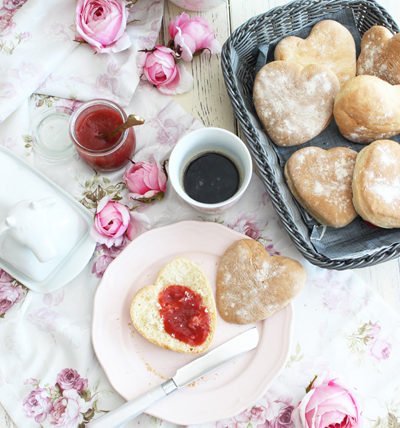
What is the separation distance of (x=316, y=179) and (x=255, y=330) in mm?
339

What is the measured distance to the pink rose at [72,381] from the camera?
1.22 m

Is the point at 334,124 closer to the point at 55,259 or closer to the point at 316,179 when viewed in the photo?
the point at 316,179

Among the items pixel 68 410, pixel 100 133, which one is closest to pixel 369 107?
pixel 100 133

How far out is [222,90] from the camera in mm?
1330

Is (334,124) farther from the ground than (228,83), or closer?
closer

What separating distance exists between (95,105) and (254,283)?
509 mm

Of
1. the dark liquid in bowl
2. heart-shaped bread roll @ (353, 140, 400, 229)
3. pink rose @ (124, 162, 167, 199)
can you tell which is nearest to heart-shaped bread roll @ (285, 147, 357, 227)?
heart-shaped bread roll @ (353, 140, 400, 229)

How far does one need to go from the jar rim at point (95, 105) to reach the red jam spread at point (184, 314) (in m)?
0.32

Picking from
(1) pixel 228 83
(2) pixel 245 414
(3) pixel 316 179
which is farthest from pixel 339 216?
(2) pixel 245 414

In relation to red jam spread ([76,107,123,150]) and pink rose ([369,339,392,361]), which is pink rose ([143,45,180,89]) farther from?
pink rose ([369,339,392,361])

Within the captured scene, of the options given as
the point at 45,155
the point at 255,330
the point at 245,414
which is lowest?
the point at 245,414

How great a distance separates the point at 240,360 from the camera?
3.97 feet

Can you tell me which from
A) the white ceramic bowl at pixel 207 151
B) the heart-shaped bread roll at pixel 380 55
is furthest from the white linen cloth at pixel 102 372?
the heart-shaped bread roll at pixel 380 55

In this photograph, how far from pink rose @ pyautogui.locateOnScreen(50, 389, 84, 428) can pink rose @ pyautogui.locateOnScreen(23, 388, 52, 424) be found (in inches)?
0.6
